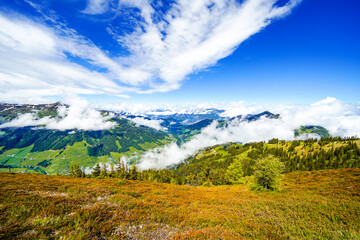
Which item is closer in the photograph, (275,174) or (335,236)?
(335,236)

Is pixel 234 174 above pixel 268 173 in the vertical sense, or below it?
below

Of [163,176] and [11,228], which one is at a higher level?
[11,228]

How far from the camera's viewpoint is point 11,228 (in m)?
5.98

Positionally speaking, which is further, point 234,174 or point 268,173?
point 234,174

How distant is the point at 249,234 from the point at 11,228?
491 inches

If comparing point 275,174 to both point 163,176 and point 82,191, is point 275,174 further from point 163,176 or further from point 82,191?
point 163,176

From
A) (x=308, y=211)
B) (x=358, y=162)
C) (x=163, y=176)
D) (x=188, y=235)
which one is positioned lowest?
(x=163, y=176)

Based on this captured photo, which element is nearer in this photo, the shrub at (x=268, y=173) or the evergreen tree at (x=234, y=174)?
the shrub at (x=268, y=173)

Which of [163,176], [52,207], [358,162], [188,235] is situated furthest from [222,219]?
[358,162]

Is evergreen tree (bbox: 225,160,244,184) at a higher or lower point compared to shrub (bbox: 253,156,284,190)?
lower

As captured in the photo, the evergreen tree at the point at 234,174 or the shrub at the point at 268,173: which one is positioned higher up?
the shrub at the point at 268,173

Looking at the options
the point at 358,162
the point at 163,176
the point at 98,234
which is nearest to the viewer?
the point at 98,234

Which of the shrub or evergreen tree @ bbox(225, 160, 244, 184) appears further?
evergreen tree @ bbox(225, 160, 244, 184)

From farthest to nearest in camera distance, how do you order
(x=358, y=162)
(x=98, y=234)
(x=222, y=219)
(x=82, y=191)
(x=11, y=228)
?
(x=358, y=162) < (x=82, y=191) < (x=222, y=219) < (x=98, y=234) < (x=11, y=228)
